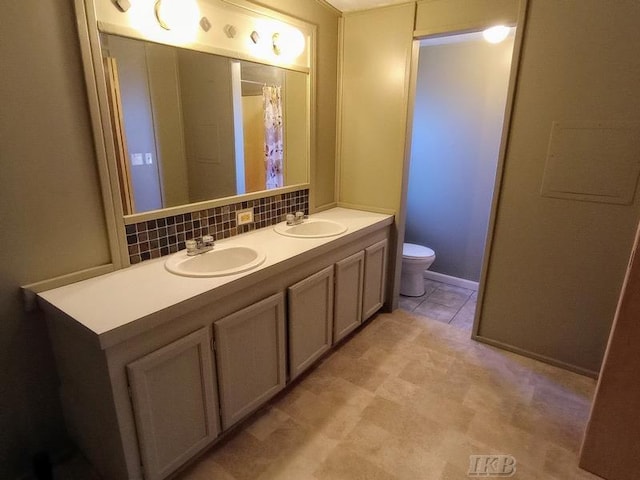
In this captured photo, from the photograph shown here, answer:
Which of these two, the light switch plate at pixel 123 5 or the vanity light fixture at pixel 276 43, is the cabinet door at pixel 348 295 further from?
the light switch plate at pixel 123 5

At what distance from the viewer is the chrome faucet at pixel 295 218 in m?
2.29

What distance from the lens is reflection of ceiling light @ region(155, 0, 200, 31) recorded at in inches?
60.8

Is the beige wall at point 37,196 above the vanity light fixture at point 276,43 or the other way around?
the other way around

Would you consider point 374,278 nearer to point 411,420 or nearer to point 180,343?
point 411,420

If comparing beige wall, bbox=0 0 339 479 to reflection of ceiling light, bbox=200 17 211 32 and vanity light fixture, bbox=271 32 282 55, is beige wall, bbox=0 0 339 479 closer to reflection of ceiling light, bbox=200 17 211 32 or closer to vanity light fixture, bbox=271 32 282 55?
reflection of ceiling light, bbox=200 17 211 32

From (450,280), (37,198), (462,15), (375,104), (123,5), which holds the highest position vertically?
(462,15)

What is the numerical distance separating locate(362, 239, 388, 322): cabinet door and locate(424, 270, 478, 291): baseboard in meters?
0.99

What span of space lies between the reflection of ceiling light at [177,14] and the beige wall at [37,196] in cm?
36

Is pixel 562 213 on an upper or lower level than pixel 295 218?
upper

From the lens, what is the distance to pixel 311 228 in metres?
2.40

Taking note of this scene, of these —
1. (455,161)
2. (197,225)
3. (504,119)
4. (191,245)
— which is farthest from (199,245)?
(455,161)

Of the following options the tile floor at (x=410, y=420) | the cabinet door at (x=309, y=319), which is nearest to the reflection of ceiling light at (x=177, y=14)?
the cabinet door at (x=309, y=319)

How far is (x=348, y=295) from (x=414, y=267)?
38.5 inches

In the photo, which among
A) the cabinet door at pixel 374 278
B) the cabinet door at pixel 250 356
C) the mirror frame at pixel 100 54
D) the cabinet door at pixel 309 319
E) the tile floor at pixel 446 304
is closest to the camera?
the mirror frame at pixel 100 54
